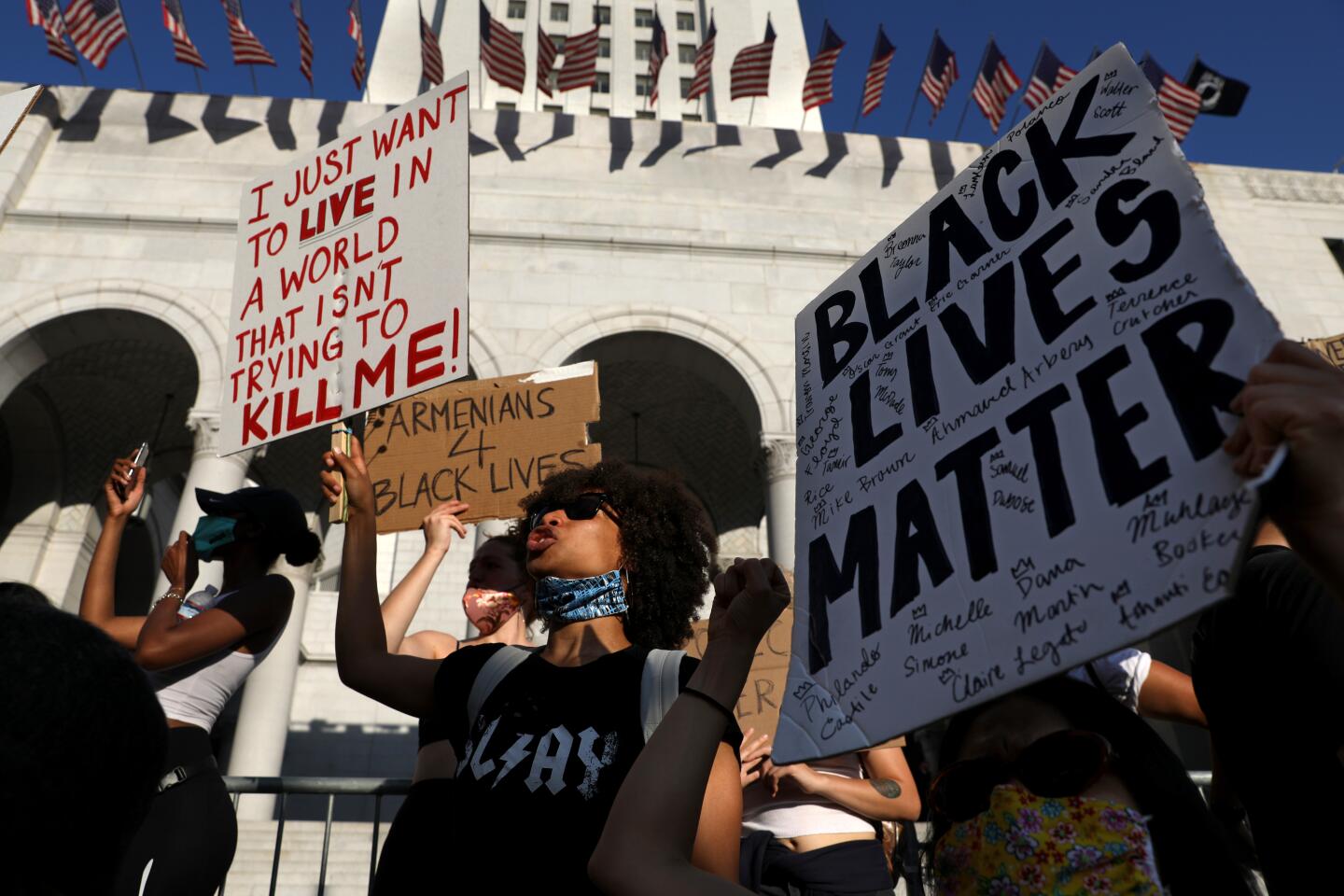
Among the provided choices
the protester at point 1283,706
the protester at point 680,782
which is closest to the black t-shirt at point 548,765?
the protester at point 680,782

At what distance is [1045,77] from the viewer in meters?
14.1

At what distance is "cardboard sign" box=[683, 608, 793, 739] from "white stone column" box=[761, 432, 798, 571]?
675cm

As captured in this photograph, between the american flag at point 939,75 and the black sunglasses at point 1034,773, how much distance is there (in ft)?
50.2

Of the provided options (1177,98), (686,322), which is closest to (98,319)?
(686,322)

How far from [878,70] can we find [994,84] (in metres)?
1.92

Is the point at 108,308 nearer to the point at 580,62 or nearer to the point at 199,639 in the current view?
the point at 580,62

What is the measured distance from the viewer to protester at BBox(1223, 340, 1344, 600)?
121 centimetres

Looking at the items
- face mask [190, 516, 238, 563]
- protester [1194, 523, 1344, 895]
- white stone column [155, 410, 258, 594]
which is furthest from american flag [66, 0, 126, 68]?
protester [1194, 523, 1344, 895]

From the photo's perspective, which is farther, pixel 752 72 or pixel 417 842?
pixel 752 72

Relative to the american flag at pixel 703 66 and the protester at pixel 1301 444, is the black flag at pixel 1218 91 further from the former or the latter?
the protester at pixel 1301 444

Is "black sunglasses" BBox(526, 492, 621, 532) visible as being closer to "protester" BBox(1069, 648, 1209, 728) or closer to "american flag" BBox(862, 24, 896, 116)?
"protester" BBox(1069, 648, 1209, 728)

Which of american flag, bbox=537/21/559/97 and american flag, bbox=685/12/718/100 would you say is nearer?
american flag, bbox=537/21/559/97

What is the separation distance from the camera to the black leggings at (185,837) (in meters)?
2.52

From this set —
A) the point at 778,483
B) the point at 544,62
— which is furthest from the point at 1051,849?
the point at 544,62
